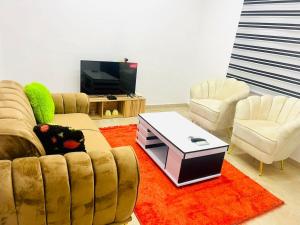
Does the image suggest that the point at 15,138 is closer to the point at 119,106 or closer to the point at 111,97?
the point at 111,97

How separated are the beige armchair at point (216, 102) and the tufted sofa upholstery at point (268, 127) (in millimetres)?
317

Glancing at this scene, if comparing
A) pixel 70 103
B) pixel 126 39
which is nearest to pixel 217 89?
pixel 126 39

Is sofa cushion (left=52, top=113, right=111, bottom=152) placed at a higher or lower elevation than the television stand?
higher

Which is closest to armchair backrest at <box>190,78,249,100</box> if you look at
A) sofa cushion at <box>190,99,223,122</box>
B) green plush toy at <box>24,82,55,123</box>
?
sofa cushion at <box>190,99,223,122</box>

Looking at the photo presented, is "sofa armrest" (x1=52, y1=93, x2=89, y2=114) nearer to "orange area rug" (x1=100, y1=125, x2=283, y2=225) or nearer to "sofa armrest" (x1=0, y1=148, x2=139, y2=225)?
"orange area rug" (x1=100, y1=125, x2=283, y2=225)

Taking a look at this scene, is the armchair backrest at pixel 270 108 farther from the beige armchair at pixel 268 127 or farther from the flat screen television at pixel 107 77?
the flat screen television at pixel 107 77

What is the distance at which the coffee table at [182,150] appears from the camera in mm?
2229

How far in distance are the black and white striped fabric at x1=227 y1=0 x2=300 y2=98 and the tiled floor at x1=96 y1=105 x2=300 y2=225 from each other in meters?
0.98

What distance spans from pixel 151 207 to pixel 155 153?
83 centimetres

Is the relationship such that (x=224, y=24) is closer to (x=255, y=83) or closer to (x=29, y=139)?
(x=255, y=83)

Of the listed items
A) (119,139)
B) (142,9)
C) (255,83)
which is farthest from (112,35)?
(255,83)

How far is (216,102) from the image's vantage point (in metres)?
3.59

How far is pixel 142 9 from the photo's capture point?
3.82 m

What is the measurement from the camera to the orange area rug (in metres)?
1.92
